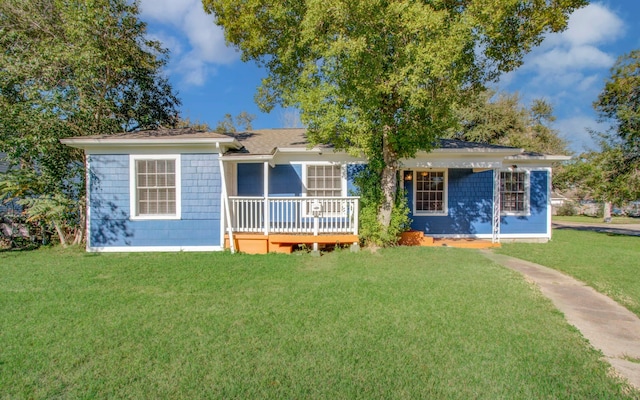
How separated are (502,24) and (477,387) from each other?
331 inches

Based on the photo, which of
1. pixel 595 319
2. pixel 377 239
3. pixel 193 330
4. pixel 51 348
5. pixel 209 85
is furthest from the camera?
pixel 209 85

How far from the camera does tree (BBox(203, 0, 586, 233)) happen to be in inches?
266

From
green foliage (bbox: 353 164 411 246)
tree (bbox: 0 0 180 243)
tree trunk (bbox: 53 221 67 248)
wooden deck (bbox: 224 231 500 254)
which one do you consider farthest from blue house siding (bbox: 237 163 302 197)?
tree trunk (bbox: 53 221 67 248)

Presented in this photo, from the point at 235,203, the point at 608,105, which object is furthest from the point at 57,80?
the point at 608,105

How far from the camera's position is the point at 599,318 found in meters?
4.22

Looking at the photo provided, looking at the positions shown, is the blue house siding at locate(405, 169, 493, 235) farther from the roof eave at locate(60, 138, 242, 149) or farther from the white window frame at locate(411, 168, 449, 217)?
the roof eave at locate(60, 138, 242, 149)

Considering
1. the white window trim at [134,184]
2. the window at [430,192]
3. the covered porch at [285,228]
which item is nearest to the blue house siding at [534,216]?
the window at [430,192]

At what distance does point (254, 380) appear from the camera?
108 inches

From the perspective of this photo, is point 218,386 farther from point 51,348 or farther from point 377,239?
point 377,239

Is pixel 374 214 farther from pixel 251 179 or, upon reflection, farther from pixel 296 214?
pixel 251 179

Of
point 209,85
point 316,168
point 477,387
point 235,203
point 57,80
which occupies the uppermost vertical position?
point 209,85

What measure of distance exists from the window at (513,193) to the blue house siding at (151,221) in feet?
30.2

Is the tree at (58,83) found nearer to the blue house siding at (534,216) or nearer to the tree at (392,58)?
the tree at (392,58)

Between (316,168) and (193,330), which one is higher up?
(316,168)
